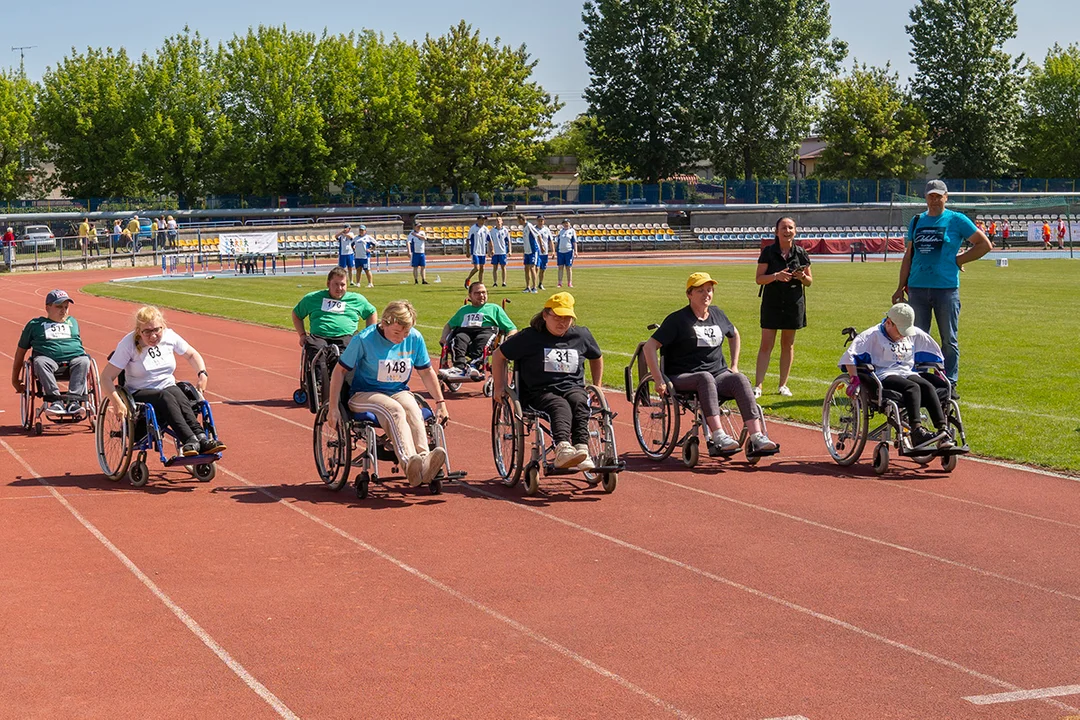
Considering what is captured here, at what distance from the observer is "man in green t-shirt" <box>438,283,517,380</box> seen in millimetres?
15430

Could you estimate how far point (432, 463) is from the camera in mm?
9266

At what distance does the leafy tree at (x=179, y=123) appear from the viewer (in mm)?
74312

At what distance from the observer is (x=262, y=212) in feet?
217

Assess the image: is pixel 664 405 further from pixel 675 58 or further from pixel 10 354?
pixel 675 58

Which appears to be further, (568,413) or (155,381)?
(155,381)

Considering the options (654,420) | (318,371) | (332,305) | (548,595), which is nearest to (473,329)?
(332,305)

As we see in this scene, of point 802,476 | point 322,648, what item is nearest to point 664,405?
point 802,476

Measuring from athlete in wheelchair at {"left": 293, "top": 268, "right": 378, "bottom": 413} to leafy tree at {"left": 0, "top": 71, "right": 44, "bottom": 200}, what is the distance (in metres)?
68.3

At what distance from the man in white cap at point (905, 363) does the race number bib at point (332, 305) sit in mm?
5753

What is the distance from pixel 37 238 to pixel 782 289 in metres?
46.7

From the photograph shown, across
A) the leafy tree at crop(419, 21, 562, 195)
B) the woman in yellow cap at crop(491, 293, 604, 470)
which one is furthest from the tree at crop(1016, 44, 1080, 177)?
the woman in yellow cap at crop(491, 293, 604, 470)

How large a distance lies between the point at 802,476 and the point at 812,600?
3.38 m

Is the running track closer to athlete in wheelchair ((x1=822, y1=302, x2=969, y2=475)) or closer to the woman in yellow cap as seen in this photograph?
athlete in wheelchair ((x1=822, y1=302, x2=969, y2=475))

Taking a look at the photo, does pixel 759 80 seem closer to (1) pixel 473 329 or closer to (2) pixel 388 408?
(1) pixel 473 329
